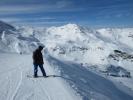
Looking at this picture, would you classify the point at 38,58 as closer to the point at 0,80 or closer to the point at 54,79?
the point at 54,79

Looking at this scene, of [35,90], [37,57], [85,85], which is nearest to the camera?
[35,90]

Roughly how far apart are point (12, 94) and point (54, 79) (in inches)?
237

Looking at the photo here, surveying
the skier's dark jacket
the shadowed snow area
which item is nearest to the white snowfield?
the shadowed snow area

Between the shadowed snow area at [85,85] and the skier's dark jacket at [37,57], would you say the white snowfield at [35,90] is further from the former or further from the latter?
the skier's dark jacket at [37,57]

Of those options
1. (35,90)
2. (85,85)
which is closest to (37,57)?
(35,90)

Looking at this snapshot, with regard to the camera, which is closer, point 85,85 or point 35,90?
point 35,90

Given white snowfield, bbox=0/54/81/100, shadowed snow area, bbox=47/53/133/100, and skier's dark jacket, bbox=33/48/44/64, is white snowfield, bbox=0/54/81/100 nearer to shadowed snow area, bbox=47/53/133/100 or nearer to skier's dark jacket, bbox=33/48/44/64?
shadowed snow area, bbox=47/53/133/100

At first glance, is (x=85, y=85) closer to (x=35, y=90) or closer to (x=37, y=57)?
(x=37, y=57)

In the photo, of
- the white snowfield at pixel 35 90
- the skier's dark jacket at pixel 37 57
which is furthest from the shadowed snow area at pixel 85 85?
the skier's dark jacket at pixel 37 57

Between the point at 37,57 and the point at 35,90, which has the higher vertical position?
the point at 37,57

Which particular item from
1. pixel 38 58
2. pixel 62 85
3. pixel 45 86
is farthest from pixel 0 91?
pixel 38 58

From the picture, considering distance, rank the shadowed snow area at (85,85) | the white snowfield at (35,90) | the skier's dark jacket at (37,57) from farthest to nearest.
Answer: the skier's dark jacket at (37,57) < the shadowed snow area at (85,85) < the white snowfield at (35,90)

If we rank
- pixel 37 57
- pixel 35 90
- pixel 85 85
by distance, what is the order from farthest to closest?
1. pixel 85 85
2. pixel 37 57
3. pixel 35 90

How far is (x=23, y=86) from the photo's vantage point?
17500 millimetres
